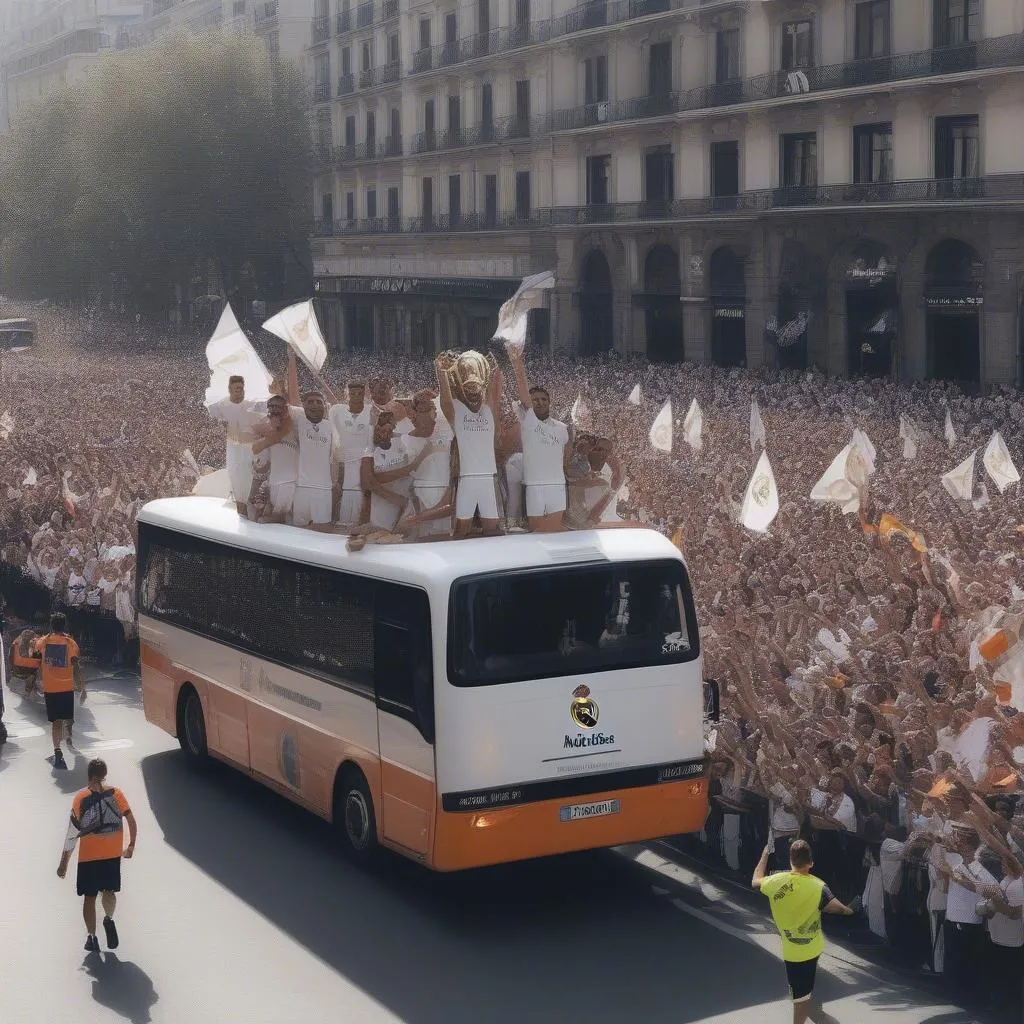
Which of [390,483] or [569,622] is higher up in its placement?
[390,483]

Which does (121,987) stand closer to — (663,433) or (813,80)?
(663,433)

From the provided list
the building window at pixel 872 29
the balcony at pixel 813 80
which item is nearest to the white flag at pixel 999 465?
the balcony at pixel 813 80

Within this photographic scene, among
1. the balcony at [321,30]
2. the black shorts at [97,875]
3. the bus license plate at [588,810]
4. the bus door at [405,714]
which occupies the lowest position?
the black shorts at [97,875]

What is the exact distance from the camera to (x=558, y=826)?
11430mm

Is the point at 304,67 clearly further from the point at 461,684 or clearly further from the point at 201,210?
the point at 461,684

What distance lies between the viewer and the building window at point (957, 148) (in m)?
42.2

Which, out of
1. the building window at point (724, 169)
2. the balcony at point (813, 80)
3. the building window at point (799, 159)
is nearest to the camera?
the balcony at point (813, 80)

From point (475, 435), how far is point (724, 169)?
130 feet

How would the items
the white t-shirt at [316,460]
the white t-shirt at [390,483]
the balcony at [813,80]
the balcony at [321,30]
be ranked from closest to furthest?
the white t-shirt at [390,483]
the white t-shirt at [316,460]
the balcony at [813,80]
the balcony at [321,30]

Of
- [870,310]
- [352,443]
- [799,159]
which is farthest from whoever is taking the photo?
[799,159]

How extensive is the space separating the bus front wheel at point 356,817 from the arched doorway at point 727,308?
38.9 m

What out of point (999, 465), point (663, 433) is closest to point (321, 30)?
point (663, 433)

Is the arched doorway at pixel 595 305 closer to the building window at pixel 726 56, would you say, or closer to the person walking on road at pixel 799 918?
the building window at pixel 726 56

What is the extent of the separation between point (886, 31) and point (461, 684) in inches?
1453
